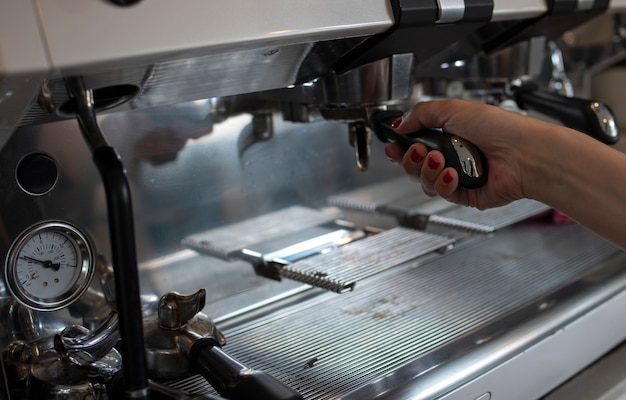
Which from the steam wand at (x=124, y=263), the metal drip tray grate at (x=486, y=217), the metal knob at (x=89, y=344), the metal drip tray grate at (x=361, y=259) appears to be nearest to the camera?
the steam wand at (x=124, y=263)

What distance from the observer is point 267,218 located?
2.49 ft

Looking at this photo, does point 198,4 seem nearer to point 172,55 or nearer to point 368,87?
point 172,55

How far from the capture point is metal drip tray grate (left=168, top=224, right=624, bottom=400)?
572 mm

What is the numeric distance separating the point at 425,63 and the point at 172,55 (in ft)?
1.21

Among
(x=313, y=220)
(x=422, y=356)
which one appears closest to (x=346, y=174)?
(x=313, y=220)

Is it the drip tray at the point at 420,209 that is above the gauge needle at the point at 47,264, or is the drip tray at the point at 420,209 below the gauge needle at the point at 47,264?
below

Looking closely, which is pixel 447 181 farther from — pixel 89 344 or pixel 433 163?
pixel 89 344

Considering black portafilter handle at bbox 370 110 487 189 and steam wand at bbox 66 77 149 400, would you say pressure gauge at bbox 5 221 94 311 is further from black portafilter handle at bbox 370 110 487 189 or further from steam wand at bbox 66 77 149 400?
black portafilter handle at bbox 370 110 487 189

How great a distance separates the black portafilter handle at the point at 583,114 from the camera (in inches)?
26.5

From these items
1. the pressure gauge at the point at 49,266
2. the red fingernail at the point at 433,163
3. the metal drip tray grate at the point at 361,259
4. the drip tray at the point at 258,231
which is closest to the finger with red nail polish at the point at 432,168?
the red fingernail at the point at 433,163

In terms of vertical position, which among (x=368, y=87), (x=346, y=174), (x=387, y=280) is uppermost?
(x=368, y=87)

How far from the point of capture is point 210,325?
0.57 meters

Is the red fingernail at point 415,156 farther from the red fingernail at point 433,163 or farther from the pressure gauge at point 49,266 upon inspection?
the pressure gauge at point 49,266

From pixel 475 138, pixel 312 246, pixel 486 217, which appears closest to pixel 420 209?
pixel 486 217
